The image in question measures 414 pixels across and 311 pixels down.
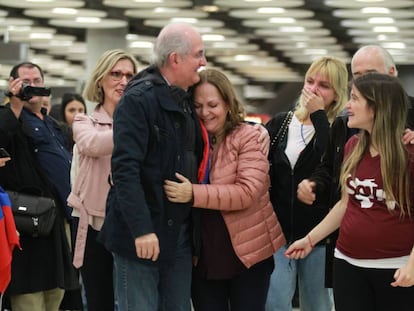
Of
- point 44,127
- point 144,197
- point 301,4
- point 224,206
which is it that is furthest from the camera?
point 301,4

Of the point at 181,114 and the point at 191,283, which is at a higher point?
the point at 181,114

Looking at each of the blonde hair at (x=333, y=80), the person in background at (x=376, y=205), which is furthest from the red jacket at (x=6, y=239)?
the person in background at (x=376, y=205)

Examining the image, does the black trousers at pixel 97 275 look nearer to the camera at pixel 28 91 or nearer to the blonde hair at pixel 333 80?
the camera at pixel 28 91

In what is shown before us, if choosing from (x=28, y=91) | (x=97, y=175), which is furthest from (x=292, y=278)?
(x=28, y=91)

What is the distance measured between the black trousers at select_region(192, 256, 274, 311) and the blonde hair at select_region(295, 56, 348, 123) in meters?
1.12

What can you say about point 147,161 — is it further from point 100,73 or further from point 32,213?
point 32,213

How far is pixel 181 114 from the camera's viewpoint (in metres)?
4.41

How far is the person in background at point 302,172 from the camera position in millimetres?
5363

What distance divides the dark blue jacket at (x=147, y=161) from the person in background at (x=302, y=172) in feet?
3.35

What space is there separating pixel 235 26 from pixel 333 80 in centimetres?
1417

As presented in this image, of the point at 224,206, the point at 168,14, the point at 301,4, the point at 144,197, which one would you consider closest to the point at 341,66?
the point at 224,206

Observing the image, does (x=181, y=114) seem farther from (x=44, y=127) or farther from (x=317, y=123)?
(x=44, y=127)

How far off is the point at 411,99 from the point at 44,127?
2.40 metres

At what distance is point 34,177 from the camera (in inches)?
226
